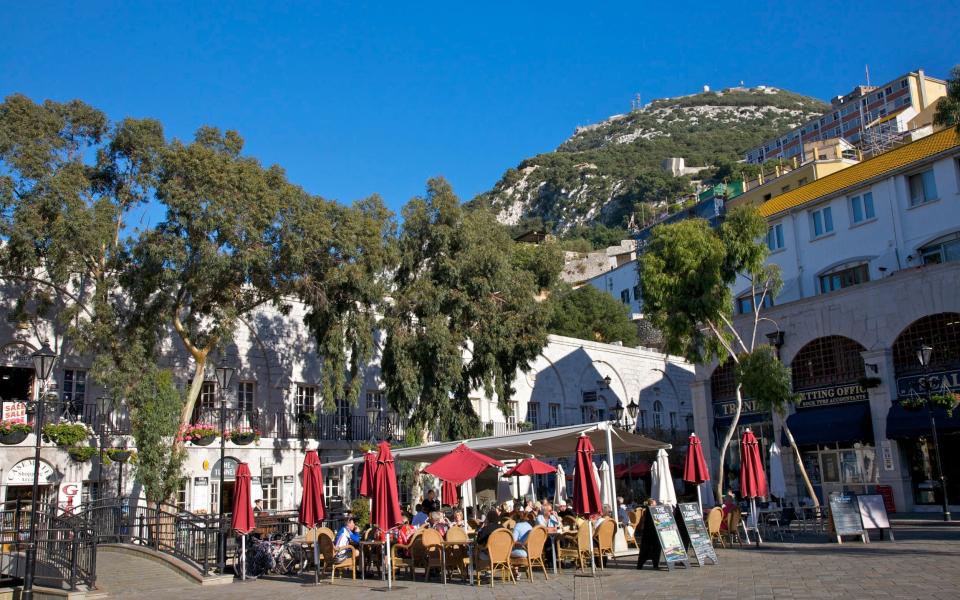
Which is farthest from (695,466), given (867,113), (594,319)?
(867,113)

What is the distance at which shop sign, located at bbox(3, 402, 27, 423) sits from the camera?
75.2ft

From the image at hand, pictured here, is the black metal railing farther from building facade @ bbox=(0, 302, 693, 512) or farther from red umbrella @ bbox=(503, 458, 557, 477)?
red umbrella @ bbox=(503, 458, 557, 477)

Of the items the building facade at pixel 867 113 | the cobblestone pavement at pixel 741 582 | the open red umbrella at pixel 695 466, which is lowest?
the cobblestone pavement at pixel 741 582

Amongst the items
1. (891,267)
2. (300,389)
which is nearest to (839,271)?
(891,267)

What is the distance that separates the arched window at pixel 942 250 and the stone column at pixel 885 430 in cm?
410

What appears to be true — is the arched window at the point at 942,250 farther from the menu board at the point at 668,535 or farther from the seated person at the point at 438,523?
the seated person at the point at 438,523

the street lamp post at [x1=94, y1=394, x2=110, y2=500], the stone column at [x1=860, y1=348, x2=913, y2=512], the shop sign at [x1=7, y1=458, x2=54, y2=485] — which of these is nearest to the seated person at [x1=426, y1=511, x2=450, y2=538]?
the street lamp post at [x1=94, y1=394, x2=110, y2=500]

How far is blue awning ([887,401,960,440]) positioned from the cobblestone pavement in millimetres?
6881

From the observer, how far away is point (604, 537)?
48.7 ft

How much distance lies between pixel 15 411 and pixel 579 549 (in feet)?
57.8

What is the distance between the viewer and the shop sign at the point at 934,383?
24.0 metres

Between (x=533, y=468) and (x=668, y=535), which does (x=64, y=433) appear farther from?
(x=668, y=535)

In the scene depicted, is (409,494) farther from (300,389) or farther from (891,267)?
(891,267)

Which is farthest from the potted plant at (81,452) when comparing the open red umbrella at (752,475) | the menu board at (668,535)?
the open red umbrella at (752,475)
